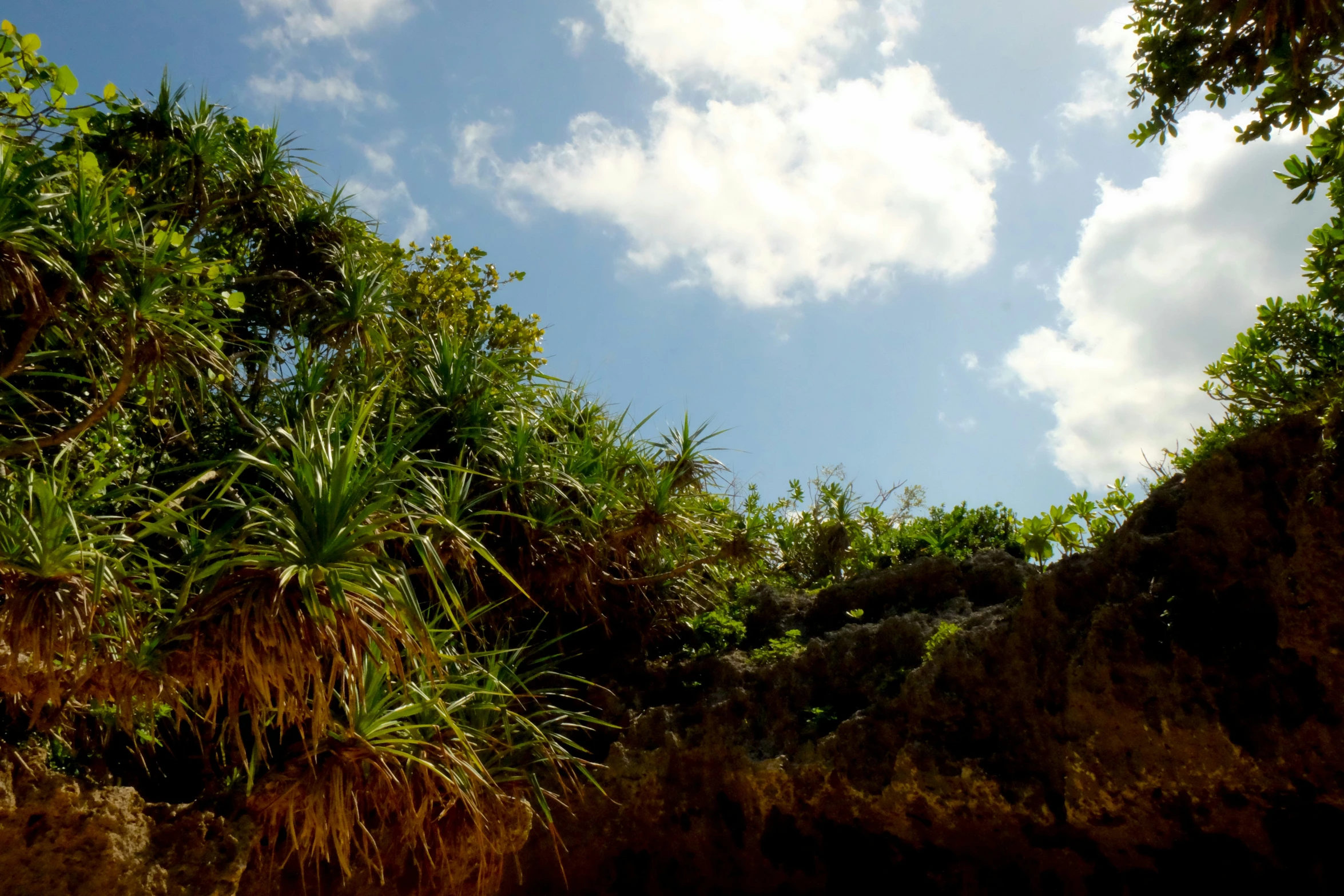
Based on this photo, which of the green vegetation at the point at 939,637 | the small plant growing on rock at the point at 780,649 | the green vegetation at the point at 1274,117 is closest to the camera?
the green vegetation at the point at 1274,117

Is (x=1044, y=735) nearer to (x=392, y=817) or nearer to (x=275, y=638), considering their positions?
(x=392, y=817)

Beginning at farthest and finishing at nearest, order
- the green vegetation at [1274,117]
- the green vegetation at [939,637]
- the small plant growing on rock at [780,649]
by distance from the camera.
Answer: the small plant growing on rock at [780,649] → the green vegetation at [939,637] → the green vegetation at [1274,117]

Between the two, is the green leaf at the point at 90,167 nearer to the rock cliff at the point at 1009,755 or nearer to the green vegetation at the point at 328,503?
the green vegetation at the point at 328,503

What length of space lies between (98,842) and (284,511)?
67.7 inches

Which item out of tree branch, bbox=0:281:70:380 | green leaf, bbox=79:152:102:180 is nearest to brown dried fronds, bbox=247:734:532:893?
tree branch, bbox=0:281:70:380

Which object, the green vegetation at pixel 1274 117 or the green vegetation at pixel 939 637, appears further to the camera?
the green vegetation at pixel 939 637

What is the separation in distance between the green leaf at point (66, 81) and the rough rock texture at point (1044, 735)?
451 cm

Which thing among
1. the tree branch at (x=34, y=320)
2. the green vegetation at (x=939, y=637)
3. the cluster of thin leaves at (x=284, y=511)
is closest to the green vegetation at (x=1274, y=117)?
the green vegetation at (x=939, y=637)

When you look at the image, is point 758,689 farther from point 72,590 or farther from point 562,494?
point 72,590

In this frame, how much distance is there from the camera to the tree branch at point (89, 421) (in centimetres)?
376

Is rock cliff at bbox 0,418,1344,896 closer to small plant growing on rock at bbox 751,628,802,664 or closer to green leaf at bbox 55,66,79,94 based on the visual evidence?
small plant growing on rock at bbox 751,628,802,664

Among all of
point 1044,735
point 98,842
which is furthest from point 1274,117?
point 98,842

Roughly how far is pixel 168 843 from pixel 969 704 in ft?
12.6

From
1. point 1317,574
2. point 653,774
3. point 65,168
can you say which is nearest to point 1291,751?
point 1317,574
